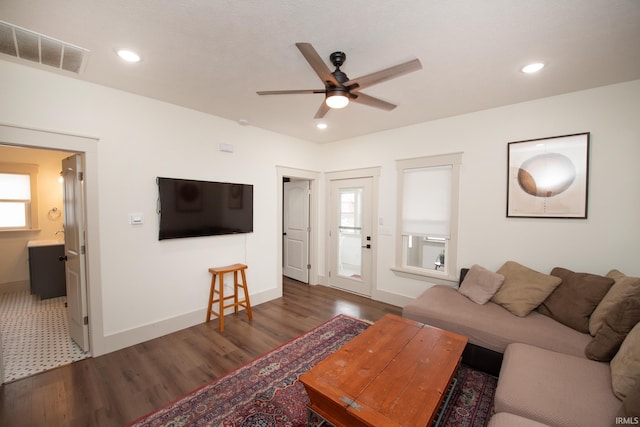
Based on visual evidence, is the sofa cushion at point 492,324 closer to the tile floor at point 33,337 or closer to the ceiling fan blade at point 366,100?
the ceiling fan blade at point 366,100

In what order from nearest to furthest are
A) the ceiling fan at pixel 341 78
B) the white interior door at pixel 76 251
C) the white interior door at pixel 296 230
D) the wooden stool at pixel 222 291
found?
1. the ceiling fan at pixel 341 78
2. the white interior door at pixel 76 251
3. the wooden stool at pixel 222 291
4. the white interior door at pixel 296 230

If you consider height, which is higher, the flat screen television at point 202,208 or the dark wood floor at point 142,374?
the flat screen television at point 202,208

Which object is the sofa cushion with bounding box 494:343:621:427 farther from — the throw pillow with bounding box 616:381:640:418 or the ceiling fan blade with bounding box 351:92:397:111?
the ceiling fan blade with bounding box 351:92:397:111

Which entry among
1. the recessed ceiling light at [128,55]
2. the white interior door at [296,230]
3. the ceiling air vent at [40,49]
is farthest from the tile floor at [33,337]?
the white interior door at [296,230]

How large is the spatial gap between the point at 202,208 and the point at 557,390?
373 cm

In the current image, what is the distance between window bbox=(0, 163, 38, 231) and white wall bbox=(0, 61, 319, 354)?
11.3 ft

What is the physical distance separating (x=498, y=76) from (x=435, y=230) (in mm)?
2038

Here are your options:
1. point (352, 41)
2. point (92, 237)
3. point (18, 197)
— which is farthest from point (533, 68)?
point (18, 197)

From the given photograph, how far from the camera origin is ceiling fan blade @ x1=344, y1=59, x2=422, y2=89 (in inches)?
66.6

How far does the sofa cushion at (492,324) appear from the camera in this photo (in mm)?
2127

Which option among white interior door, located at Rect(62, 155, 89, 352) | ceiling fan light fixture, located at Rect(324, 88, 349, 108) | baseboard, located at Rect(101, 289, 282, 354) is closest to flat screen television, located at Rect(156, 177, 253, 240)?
white interior door, located at Rect(62, 155, 89, 352)

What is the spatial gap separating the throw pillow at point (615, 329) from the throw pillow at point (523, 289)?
685 mm

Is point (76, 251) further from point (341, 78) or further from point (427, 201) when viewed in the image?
point (427, 201)

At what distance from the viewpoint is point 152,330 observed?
3018 mm
